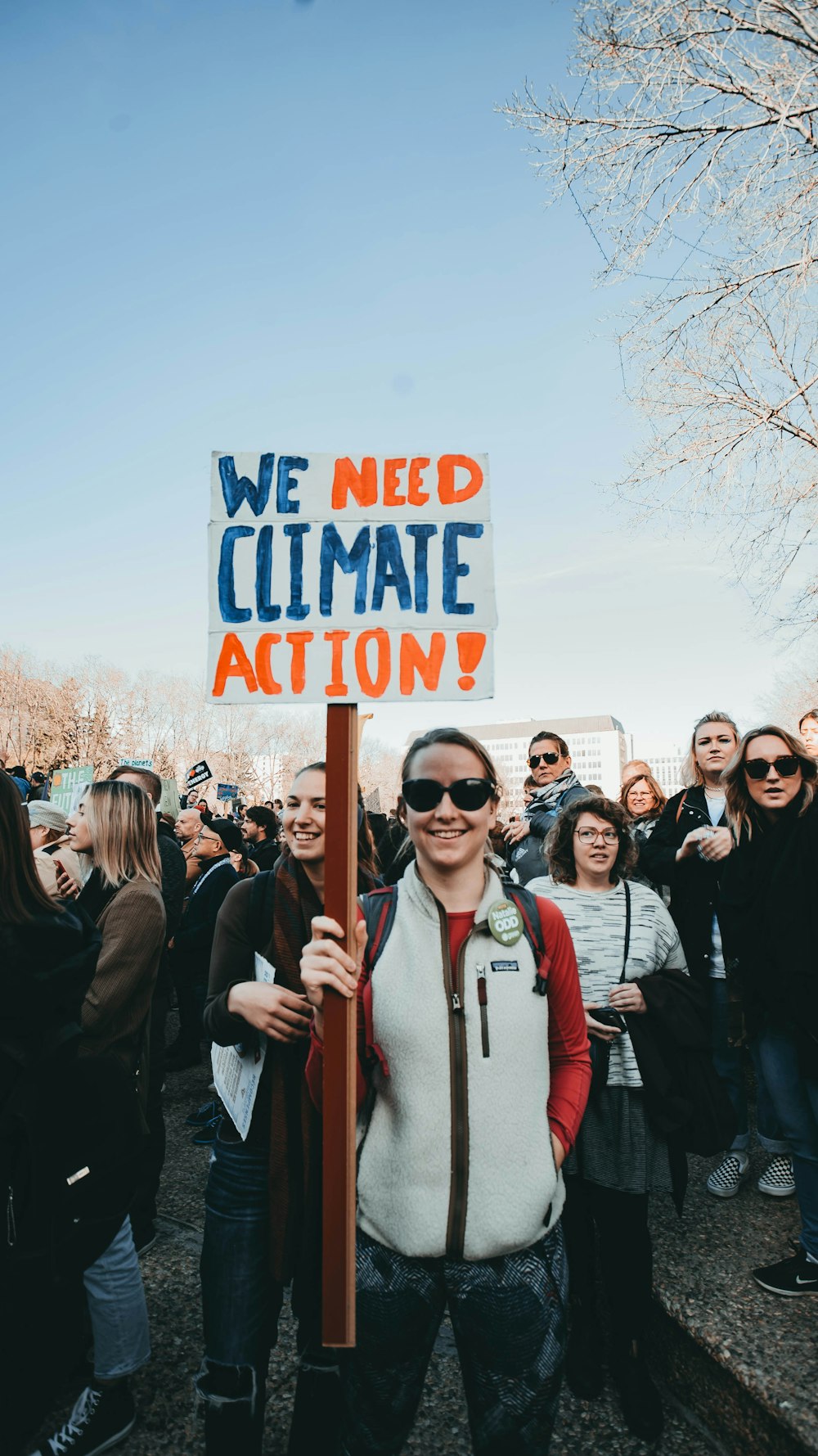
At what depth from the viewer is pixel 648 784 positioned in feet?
18.5

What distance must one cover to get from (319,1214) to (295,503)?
1.89 metres

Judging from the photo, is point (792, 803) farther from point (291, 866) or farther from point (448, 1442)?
point (448, 1442)

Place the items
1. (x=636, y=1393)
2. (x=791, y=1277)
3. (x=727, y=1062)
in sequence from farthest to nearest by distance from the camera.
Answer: (x=727, y=1062), (x=791, y=1277), (x=636, y=1393)

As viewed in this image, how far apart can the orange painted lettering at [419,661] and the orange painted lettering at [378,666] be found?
0.04 metres

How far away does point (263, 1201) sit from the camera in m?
2.21

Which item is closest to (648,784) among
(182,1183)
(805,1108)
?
(805,1108)

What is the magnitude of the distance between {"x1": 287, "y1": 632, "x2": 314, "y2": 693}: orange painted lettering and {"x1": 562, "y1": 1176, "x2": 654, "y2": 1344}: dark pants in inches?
77.5

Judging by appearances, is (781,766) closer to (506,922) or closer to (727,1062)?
(727,1062)

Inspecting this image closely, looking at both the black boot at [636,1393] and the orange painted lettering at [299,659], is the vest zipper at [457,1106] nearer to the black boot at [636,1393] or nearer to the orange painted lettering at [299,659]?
the orange painted lettering at [299,659]

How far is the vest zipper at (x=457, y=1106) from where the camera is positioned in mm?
1728

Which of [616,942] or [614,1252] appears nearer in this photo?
[614,1252]

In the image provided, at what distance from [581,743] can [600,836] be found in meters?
163

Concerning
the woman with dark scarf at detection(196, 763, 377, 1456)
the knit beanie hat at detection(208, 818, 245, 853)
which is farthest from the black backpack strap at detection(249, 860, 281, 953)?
the knit beanie hat at detection(208, 818, 245, 853)

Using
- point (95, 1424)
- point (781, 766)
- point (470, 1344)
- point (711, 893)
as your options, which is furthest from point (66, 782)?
point (470, 1344)
